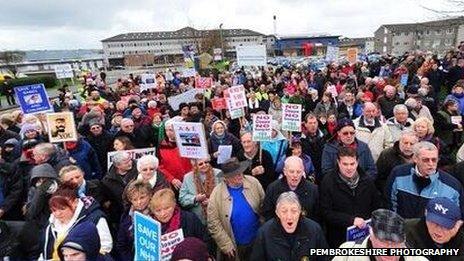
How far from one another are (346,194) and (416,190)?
71 centimetres

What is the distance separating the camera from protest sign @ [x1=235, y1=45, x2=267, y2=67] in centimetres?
1592

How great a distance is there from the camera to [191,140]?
5875mm

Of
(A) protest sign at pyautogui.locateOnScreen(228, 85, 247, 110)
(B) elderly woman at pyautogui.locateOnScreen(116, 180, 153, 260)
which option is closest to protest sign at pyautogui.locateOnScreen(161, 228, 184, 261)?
(B) elderly woman at pyautogui.locateOnScreen(116, 180, 153, 260)

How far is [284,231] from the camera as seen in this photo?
3740 millimetres

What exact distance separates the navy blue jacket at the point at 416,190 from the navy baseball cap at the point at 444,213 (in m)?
1.03

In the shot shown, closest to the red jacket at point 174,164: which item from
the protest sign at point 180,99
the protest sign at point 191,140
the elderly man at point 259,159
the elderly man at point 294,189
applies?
the protest sign at point 191,140

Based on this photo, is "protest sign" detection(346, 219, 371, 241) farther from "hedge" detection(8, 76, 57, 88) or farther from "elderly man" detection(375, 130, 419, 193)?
"hedge" detection(8, 76, 57, 88)

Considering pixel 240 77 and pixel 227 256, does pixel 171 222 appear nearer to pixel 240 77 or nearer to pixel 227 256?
pixel 227 256

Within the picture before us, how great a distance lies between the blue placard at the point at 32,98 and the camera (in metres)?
9.52

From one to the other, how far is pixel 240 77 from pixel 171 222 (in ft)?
53.8

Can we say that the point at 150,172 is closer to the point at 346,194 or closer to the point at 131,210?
the point at 131,210

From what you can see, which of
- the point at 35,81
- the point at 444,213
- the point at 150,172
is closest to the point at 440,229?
the point at 444,213

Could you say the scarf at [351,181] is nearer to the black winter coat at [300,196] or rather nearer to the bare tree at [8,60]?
the black winter coat at [300,196]

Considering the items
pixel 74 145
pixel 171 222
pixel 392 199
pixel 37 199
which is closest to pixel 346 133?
pixel 392 199
